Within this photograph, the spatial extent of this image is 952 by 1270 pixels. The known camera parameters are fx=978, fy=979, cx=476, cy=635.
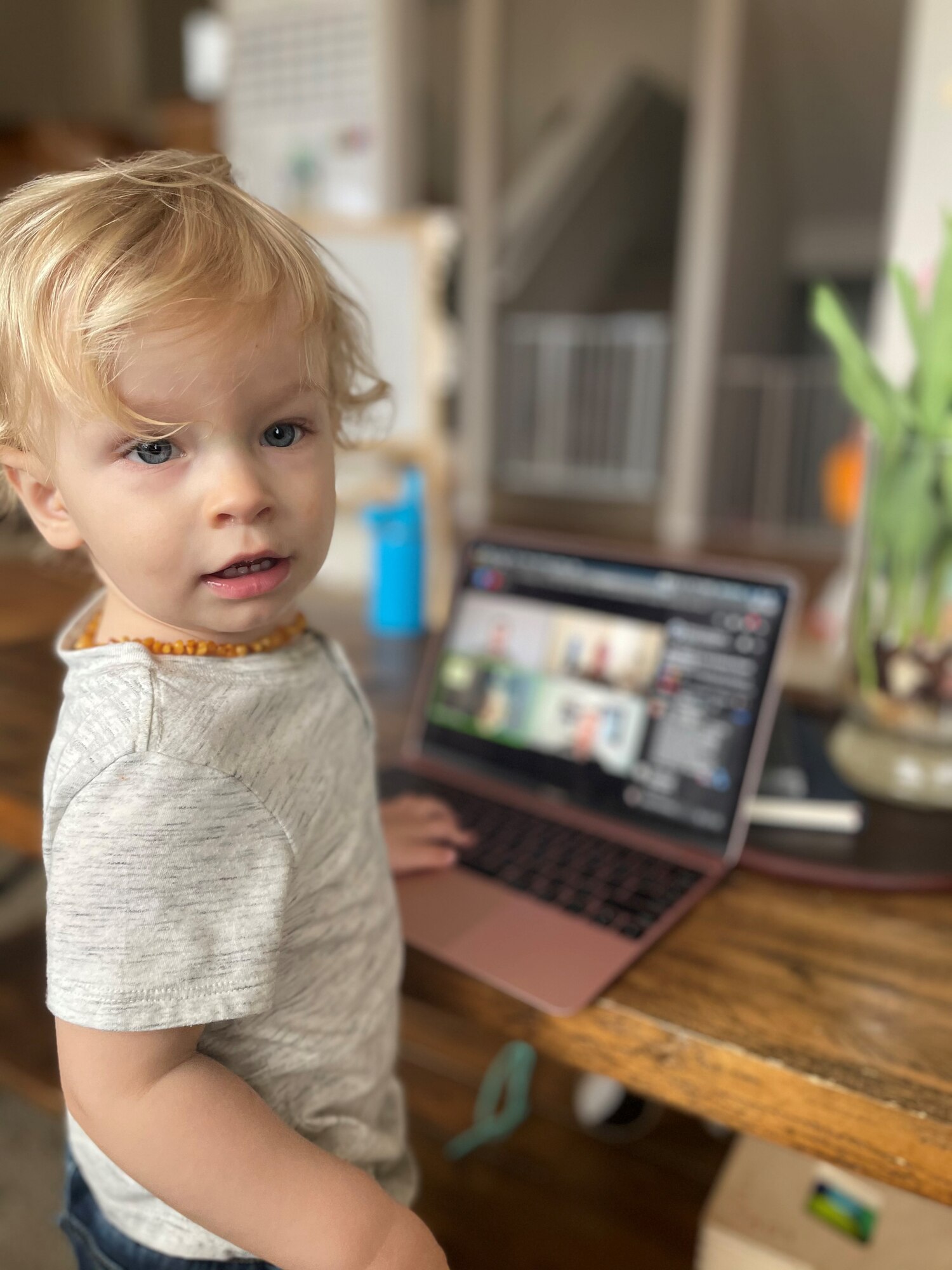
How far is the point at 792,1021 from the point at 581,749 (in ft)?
1.05

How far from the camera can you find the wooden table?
0.56 m

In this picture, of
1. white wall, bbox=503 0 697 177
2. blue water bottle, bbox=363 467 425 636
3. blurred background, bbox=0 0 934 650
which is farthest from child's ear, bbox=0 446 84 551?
white wall, bbox=503 0 697 177

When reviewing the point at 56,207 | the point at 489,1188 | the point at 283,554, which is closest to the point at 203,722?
the point at 283,554

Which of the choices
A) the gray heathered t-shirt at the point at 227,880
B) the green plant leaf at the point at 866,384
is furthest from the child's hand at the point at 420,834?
the green plant leaf at the point at 866,384

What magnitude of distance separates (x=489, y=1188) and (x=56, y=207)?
1.24 metres

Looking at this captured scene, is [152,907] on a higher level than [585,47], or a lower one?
lower

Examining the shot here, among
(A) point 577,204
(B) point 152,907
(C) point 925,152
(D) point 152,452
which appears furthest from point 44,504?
(A) point 577,204

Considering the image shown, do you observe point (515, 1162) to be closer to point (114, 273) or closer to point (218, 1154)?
point (218, 1154)

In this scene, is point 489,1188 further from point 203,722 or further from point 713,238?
point 713,238

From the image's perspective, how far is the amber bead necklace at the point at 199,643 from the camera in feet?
1.63

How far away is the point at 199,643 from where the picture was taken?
51 centimetres

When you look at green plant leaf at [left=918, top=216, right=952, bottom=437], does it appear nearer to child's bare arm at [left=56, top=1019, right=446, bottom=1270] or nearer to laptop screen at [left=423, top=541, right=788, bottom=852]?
laptop screen at [left=423, top=541, right=788, bottom=852]

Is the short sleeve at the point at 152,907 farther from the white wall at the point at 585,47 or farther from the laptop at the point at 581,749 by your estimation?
the white wall at the point at 585,47

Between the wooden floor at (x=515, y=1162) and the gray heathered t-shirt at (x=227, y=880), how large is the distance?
623mm
